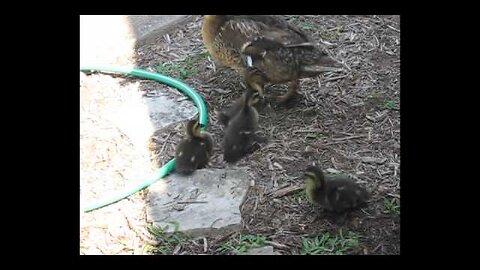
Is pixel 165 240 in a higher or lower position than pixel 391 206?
lower

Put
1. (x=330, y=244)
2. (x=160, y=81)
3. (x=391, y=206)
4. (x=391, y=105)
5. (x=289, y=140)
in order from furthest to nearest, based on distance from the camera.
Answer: (x=160, y=81)
(x=391, y=105)
(x=289, y=140)
(x=391, y=206)
(x=330, y=244)

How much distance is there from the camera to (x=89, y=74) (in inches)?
200

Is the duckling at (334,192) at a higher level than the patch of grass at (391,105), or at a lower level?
lower

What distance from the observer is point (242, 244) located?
3506 mm

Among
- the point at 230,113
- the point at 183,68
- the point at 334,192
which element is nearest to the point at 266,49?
the point at 230,113

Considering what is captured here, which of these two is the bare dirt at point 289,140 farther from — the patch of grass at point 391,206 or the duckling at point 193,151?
the duckling at point 193,151

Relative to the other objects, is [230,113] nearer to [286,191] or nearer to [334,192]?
[286,191]

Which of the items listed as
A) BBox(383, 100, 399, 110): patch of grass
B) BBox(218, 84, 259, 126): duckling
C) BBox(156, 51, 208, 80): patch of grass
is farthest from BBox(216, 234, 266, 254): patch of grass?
BBox(156, 51, 208, 80): patch of grass

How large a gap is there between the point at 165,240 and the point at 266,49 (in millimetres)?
1640

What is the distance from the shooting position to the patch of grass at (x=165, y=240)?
3.50m

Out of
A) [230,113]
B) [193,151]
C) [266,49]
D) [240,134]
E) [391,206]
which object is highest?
[266,49]

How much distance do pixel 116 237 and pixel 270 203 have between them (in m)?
0.91

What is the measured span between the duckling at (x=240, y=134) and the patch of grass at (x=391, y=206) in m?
0.97

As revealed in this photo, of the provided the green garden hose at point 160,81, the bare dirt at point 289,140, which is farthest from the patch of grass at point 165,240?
the green garden hose at point 160,81
